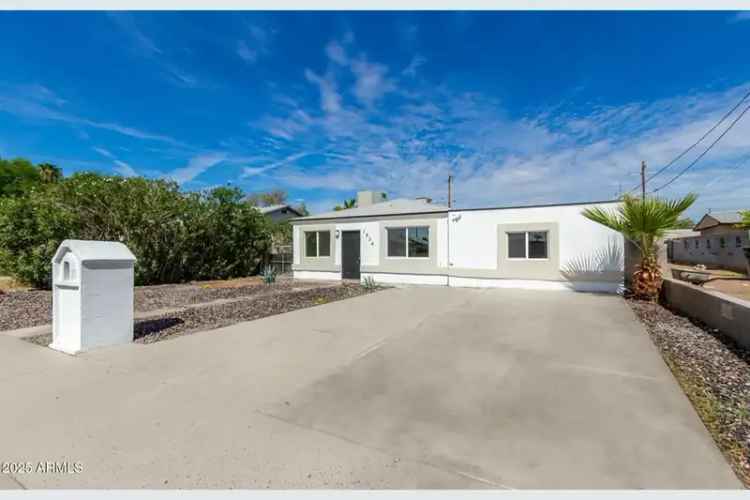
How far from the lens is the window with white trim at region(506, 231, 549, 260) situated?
11211mm

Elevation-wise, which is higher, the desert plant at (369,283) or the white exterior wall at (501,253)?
the white exterior wall at (501,253)

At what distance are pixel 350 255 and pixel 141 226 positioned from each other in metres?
8.39

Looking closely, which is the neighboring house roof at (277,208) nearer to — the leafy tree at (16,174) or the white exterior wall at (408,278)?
the white exterior wall at (408,278)

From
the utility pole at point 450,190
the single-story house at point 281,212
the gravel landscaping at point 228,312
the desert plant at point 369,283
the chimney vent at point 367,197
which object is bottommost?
the gravel landscaping at point 228,312

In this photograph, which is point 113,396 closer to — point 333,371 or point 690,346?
point 333,371

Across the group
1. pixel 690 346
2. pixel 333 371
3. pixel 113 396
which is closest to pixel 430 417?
pixel 333 371

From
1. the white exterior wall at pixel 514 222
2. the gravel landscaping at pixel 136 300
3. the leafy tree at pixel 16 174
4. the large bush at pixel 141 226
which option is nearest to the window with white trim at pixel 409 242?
the white exterior wall at pixel 514 222

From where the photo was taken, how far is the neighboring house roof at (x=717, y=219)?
2272cm

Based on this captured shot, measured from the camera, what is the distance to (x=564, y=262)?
1091cm

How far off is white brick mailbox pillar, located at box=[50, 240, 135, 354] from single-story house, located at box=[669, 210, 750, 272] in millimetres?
26953

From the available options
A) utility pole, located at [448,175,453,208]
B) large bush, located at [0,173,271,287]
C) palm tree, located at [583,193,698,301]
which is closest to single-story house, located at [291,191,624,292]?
palm tree, located at [583,193,698,301]

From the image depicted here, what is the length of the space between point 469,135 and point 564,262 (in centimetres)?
974

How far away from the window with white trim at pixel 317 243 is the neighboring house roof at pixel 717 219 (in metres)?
27.0

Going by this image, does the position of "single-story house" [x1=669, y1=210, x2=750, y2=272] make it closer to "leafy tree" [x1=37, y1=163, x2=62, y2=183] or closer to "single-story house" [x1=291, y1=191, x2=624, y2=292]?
"single-story house" [x1=291, y1=191, x2=624, y2=292]
